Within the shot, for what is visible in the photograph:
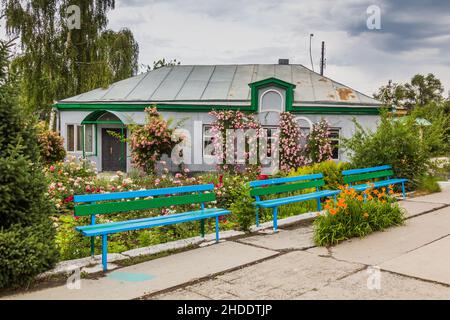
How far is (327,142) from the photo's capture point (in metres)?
17.3

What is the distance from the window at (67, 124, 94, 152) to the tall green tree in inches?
112

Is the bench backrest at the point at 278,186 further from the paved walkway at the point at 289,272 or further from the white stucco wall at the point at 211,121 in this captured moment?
the white stucco wall at the point at 211,121

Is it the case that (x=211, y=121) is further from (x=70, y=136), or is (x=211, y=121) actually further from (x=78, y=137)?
(x=70, y=136)

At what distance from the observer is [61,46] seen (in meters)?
22.6

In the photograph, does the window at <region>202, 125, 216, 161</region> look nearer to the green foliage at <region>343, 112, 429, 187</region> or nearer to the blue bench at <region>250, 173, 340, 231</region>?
the green foliage at <region>343, 112, 429, 187</region>

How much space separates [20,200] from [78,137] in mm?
15522

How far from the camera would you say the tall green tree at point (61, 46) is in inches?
851

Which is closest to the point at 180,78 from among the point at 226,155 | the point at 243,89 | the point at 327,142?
the point at 243,89

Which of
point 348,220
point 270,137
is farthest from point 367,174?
point 270,137

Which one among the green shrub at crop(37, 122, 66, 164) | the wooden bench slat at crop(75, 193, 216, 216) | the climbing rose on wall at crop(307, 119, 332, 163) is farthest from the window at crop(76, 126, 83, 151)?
the wooden bench slat at crop(75, 193, 216, 216)

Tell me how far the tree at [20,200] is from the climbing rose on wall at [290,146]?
12.8 m

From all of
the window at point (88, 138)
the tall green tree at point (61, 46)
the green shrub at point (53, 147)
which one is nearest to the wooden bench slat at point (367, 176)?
the green shrub at point (53, 147)

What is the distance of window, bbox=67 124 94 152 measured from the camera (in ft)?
64.2
